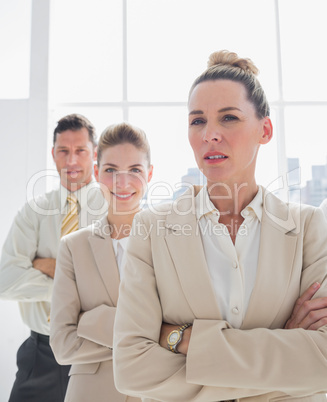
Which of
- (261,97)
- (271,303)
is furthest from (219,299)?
(261,97)

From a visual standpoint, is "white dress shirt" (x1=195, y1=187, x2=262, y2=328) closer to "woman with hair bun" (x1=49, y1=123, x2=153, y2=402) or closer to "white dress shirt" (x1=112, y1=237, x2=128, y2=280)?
"woman with hair bun" (x1=49, y1=123, x2=153, y2=402)

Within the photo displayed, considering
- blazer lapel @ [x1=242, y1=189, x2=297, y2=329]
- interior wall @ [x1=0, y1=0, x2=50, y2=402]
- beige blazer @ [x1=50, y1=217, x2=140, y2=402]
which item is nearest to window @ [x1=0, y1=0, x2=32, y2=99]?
interior wall @ [x1=0, y1=0, x2=50, y2=402]

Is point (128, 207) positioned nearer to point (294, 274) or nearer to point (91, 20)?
point (294, 274)

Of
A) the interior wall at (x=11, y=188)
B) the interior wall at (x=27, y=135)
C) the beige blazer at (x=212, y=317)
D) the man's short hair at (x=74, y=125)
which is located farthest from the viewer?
the interior wall at (x=27, y=135)

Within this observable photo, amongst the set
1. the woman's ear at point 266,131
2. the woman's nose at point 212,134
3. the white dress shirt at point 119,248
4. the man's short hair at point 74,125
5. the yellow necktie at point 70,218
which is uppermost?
the man's short hair at point 74,125

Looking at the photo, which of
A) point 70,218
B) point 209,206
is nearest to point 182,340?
point 209,206

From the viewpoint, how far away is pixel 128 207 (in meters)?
2.00

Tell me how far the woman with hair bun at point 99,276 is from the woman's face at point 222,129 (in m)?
0.54

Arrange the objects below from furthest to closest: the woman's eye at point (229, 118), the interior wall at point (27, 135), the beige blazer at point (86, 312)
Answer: the interior wall at point (27, 135) → the beige blazer at point (86, 312) → the woman's eye at point (229, 118)

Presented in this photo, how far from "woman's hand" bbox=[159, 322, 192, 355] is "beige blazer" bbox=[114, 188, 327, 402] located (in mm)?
19

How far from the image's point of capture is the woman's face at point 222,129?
4.42 feet

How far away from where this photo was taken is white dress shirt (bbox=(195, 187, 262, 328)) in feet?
4.16

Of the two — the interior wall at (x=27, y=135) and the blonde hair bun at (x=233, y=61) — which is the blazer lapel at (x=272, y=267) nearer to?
the blonde hair bun at (x=233, y=61)

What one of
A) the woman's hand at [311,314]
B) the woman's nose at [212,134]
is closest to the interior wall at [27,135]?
the woman's nose at [212,134]
